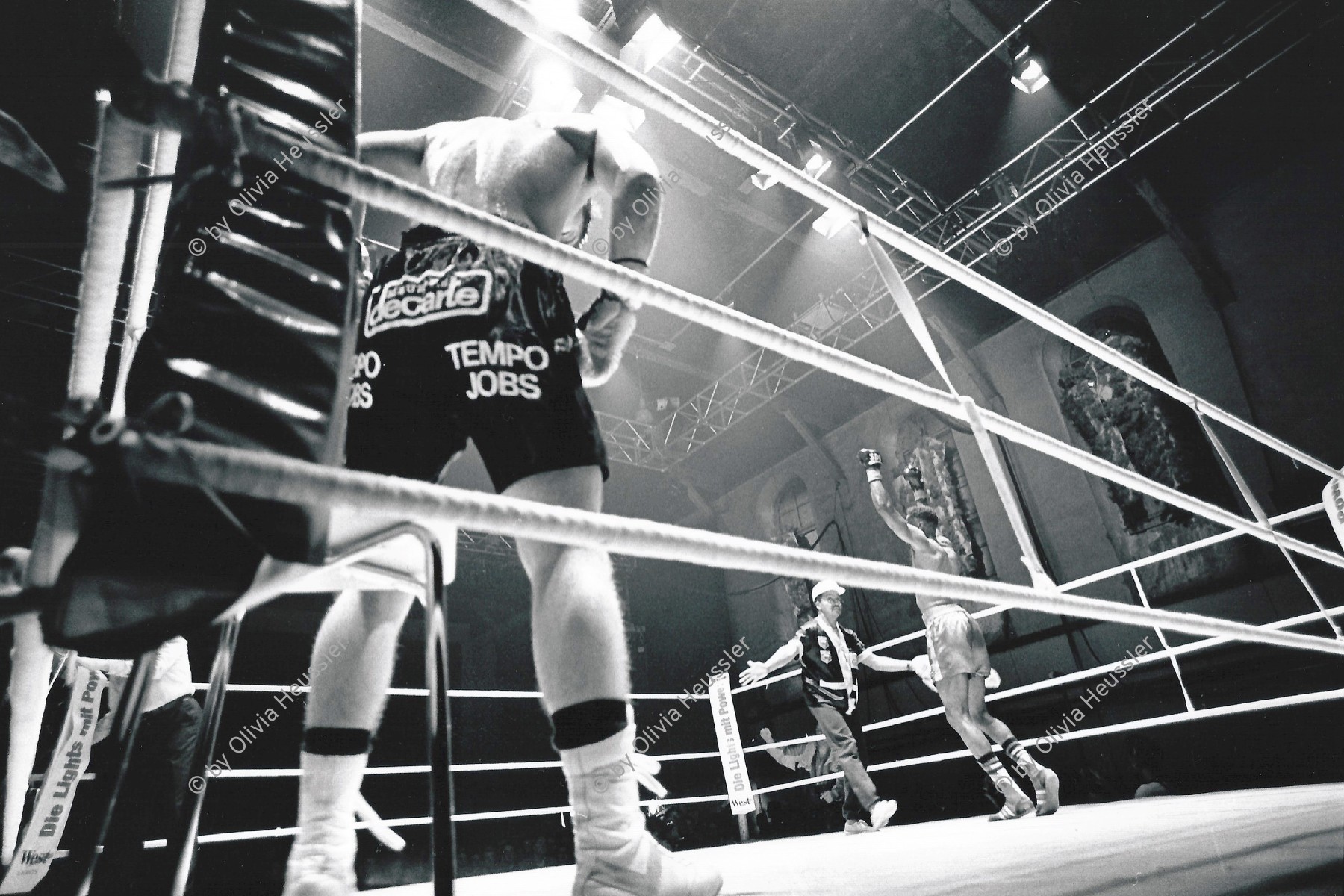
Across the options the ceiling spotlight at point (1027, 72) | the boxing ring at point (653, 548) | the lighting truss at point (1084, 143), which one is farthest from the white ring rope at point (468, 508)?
the ceiling spotlight at point (1027, 72)

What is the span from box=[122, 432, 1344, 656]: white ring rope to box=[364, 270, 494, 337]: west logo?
15.6 inches

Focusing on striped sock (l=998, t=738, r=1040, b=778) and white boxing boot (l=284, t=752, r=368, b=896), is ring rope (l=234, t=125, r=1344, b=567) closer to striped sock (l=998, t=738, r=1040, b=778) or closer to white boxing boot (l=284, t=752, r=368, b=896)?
white boxing boot (l=284, t=752, r=368, b=896)

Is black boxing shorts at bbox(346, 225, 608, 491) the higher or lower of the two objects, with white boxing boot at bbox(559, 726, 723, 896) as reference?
higher

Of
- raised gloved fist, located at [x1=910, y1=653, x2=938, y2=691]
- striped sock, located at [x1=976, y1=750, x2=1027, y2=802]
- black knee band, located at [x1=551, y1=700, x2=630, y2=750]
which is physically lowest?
striped sock, located at [x1=976, y1=750, x2=1027, y2=802]

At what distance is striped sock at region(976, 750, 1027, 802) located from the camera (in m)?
2.94

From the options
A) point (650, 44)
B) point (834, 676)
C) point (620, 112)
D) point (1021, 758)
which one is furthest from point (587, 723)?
point (620, 112)

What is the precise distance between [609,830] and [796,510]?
27.1 feet

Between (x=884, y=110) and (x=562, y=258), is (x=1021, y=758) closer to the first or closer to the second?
(x=562, y=258)

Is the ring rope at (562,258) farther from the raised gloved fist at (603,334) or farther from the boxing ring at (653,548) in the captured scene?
the raised gloved fist at (603,334)

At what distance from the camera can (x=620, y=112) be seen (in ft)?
16.6

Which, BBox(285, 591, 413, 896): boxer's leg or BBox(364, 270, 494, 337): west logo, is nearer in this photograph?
BBox(285, 591, 413, 896): boxer's leg

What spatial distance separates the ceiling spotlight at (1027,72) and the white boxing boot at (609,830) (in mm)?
6103

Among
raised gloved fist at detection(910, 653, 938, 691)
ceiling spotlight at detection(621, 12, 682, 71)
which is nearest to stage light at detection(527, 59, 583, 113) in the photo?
ceiling spotlight at detection(621, 12, 682, 71)

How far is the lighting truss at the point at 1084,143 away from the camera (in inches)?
181
